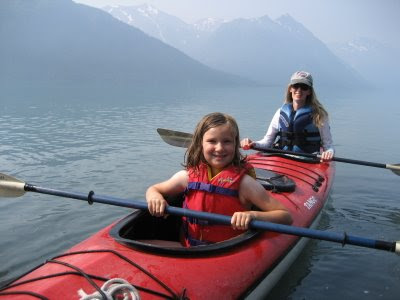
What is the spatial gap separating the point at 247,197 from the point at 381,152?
12.6 meters

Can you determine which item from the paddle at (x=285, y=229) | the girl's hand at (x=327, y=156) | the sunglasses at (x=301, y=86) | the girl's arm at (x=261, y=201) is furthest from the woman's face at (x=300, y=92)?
the paddle at (x=285, y=229)

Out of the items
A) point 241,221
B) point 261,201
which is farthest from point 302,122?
point 241,221

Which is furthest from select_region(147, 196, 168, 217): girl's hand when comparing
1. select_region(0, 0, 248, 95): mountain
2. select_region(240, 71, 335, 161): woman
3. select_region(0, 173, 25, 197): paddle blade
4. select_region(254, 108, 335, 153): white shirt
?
select_region(0, 0, 248, 95): mountain

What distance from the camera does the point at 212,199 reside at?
11.1 ft

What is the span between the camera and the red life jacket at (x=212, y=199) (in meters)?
3.34

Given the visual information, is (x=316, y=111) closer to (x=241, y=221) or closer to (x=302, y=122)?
(x=302, y=122)

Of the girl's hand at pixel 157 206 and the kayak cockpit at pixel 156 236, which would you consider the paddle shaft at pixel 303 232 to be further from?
the kayak cockpit at pixel 156 236

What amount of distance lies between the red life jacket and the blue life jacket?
11.0 feet

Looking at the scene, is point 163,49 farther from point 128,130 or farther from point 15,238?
point 15,238

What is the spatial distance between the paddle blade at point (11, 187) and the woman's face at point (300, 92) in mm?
4203

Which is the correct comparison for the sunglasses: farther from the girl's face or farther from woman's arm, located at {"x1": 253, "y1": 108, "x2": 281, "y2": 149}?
the girl's face

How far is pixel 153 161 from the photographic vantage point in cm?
1067

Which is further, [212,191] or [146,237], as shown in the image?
[146,237]

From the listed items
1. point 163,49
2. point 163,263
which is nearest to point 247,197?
point 163,263
